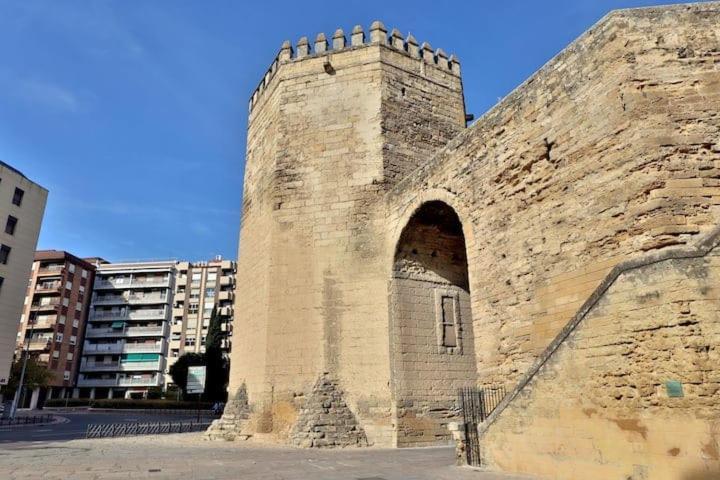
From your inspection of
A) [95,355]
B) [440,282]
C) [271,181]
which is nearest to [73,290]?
[95,355]

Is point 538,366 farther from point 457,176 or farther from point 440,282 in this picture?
point 440,282

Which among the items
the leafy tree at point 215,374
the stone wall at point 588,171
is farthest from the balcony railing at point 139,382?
the stone wall at point 588,171

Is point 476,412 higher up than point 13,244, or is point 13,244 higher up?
point 13,244

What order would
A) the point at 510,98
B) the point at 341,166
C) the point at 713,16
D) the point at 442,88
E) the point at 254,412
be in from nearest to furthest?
the point at 713,16
the point at 510,98
the point at 254,412
the point at 341,166
the point at 442,88

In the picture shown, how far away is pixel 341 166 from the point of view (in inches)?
444

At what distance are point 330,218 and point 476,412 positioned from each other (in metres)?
5.44

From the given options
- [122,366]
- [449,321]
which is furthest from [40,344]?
[449,321]

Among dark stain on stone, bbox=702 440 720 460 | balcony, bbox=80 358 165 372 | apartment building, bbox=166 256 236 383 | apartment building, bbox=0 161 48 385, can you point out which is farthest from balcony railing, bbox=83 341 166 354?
dark stain on stone, bbox=702 440 720 460

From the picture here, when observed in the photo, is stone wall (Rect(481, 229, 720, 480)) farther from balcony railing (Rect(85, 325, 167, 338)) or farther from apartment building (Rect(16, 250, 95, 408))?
balcony railing (Rect(85, 325, 167, 338))

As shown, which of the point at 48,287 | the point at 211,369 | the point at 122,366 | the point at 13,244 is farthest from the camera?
the point at 122,366

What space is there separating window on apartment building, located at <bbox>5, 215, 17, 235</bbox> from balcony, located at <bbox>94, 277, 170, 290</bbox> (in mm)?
23876

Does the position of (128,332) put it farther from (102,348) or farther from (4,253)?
(4,253)

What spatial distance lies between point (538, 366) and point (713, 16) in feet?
16.0

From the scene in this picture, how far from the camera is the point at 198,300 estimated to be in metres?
48.5
